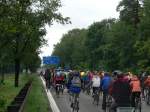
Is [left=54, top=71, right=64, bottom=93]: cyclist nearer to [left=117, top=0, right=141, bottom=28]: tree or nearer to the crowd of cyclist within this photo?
the crowd of cyclist

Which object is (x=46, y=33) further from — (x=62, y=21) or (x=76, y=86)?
(x=76, y=86)

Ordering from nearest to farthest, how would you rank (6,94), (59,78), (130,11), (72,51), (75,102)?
(75,102) < (59,78) < (6,94) < (130,11) < (72,51)

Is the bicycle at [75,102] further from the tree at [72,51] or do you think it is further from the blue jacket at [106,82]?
the tree at [72,51]

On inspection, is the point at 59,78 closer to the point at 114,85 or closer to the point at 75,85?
the point at 75,85

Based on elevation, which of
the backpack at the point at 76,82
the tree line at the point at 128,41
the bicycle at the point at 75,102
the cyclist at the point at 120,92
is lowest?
the bicycle at the point at 75,102

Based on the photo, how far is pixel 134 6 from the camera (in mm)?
105500

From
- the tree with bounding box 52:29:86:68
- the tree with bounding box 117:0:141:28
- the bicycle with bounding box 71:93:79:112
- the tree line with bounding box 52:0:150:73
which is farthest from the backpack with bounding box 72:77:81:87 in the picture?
the tree with bounding box 52:29:86:68

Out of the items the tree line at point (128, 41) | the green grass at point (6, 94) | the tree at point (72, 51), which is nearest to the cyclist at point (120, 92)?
the green grass at point (6, 94)

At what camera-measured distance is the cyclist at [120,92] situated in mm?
16625

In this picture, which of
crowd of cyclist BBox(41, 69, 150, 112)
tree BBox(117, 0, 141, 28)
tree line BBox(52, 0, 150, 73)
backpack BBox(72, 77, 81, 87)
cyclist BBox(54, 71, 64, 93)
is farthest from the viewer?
tree BBox(117, 0, 141, 28)

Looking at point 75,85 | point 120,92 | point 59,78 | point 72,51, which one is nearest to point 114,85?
point 120,92

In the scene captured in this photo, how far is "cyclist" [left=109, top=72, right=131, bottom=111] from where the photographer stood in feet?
54.5

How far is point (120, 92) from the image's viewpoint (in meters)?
16.8

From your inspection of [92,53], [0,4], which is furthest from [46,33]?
[92,53]
